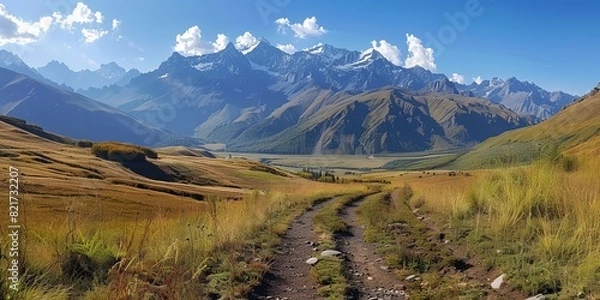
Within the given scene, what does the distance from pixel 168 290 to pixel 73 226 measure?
404 cm

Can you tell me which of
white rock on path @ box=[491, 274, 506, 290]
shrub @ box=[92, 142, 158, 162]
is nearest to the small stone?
white rock on path @ box=[491, 274, 506, 290]

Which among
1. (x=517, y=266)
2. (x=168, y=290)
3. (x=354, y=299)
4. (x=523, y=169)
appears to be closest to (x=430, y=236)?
(x=523, y=169)

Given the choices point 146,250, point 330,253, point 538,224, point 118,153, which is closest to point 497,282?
point 538,224

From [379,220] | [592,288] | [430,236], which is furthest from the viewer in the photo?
[379,220]

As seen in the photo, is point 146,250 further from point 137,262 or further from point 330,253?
point 330,253

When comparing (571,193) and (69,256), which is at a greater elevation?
(571,193)

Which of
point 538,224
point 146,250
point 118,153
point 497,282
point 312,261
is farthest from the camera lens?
point 118,153

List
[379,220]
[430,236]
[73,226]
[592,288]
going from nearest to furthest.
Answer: [592,288] < [73,226] < [430,236] < [379,220]

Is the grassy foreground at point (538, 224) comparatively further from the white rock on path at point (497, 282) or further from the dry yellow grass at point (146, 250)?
the dry yellow grass at point (146, 250)

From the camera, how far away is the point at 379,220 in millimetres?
17984

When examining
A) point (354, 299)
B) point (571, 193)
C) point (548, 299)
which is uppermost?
point (571, 193)

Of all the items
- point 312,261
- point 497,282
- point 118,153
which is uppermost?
point 497,282

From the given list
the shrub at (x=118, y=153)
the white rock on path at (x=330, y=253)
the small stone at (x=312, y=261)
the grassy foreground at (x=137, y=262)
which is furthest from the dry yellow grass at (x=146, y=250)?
the shrub at (x=118, y=153)

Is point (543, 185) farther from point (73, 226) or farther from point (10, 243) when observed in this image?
point (10, 243)
